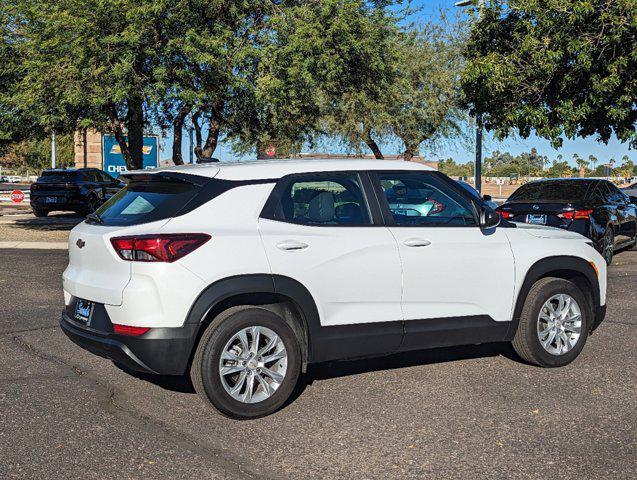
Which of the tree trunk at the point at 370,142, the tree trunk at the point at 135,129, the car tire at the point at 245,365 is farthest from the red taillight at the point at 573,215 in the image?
the tree trunk at the point at 370,142

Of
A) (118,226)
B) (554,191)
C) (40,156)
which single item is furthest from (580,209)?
(40,156)

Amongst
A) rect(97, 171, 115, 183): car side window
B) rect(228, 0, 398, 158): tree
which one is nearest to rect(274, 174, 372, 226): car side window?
rect(228, 0, 398, 158): tree

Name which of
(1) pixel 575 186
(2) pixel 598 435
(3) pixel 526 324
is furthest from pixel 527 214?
(2) pixel 598 435

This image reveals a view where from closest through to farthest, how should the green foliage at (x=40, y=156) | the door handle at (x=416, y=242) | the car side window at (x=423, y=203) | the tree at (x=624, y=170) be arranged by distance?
the door handle at (x=416, y=242)
the car side window at (x=423, y=203)
the green foliage at (x=40, y=156)
the tree at (x=624, y=170)

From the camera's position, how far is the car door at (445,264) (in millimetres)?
5645

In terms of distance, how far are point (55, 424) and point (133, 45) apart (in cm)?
1211

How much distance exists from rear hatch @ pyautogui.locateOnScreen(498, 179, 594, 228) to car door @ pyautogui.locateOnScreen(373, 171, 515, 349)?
622 centimetres

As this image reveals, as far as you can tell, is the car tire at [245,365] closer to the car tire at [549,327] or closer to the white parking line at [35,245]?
the car tire at [549,327]

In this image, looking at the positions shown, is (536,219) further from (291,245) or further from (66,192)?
(66,192)

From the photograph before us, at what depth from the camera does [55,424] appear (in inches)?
195

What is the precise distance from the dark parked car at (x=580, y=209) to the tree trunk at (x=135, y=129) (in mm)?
9163

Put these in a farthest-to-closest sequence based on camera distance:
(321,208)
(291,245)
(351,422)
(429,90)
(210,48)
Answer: (429,90), (210,48), (321,208), (291,245), (351,422)

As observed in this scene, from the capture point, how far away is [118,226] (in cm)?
513

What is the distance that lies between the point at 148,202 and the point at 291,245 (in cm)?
103
